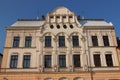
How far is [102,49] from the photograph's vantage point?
109 ft

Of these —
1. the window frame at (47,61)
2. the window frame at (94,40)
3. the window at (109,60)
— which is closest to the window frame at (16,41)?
the window frame at (47,61)

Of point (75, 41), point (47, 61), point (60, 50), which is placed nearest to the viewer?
point (47, 61)

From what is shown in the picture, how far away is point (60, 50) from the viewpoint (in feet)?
108

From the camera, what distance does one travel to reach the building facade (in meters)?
31.0

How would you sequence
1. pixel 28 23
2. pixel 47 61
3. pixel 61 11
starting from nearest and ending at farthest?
pixel 47 61, pixel 28 23, pixel 61 11

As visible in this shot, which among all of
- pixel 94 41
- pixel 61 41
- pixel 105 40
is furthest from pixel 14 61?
pixel 105 40

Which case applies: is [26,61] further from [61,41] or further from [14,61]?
[61,41]

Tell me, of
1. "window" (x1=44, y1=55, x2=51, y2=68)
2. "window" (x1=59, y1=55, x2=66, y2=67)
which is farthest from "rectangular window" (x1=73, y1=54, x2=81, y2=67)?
"window" (x1=44, y1=55, x2=51, y2=68)

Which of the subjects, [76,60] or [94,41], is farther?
[94,41]

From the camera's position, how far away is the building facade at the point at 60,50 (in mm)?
30953

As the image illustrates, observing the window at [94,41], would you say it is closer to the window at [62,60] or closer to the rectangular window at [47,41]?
the window at [62,60]

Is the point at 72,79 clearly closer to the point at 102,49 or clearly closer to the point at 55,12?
the point at 102,49

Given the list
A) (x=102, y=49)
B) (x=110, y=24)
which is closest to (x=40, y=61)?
(x=102, y=49)

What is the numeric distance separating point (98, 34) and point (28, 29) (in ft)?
41.2
